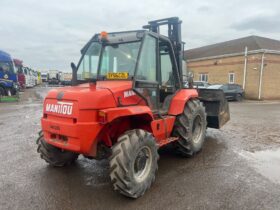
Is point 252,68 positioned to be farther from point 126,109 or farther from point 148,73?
point 126,109

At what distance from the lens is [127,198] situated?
4000 mm

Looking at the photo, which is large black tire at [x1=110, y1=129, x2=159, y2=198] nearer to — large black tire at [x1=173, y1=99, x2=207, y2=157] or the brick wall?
large black tire at [x1=173, y1=99, x2=207, y2=157]

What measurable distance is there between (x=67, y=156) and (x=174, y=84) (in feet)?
8.75

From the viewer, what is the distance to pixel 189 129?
5570 millimetres

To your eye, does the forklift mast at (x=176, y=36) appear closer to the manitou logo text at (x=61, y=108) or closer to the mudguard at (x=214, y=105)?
the mudguard at (x=214, y=105)

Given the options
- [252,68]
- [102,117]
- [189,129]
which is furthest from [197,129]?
[252,68]

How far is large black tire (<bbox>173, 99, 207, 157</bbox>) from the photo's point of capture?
18.1 ft

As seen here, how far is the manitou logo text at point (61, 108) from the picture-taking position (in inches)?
152

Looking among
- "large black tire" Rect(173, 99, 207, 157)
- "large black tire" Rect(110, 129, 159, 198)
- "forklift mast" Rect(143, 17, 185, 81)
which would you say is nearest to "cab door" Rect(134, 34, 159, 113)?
"large black tire" Rect(173, 99, 207, 157)

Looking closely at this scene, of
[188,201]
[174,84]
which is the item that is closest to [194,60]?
[174,84]

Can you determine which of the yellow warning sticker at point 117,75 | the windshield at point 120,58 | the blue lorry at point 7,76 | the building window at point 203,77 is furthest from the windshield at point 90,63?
the building window at point 203,77

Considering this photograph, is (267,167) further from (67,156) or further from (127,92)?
(67,156)

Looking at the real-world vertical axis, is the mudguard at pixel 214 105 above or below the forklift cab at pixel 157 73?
below

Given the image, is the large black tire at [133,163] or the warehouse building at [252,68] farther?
the warehouse building at [252,68]
